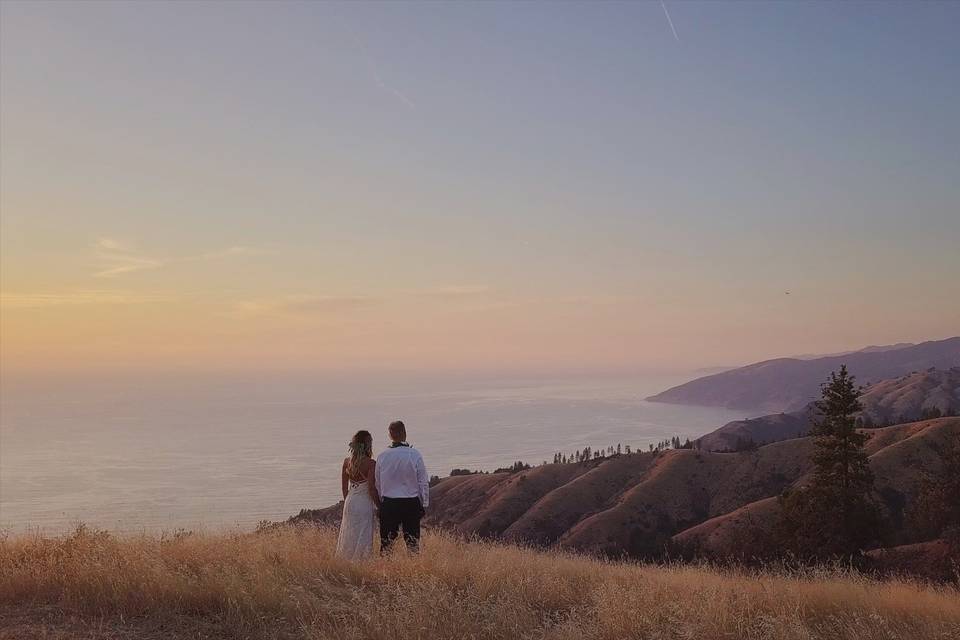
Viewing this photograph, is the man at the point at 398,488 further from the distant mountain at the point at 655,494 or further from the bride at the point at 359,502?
the distant mountain at the point at 655,494

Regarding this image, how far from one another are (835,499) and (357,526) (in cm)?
3221

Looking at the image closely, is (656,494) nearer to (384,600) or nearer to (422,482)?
(422,482)

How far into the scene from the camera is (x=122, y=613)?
6688 mm

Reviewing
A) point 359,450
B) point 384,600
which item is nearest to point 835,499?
point 359,450

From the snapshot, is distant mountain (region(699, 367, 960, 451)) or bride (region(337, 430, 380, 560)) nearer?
bride (region(337, 430, 380, 560))

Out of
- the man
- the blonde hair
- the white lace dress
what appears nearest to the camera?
the white lace dress

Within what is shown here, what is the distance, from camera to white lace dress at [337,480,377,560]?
33.1 ft

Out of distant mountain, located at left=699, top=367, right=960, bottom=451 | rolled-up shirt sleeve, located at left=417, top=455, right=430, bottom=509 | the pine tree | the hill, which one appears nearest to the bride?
rolled-up shirt sleeve, located at left=417, top=455, right=430, bottom=509

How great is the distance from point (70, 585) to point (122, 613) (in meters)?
1.07

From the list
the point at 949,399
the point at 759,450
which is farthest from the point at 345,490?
the point at 949,399

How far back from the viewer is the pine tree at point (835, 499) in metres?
33.9

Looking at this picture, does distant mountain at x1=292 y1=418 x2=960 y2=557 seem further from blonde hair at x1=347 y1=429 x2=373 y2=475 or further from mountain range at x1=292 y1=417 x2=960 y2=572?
blonde hair at x1=347 y1=429 x2=373 y2=475

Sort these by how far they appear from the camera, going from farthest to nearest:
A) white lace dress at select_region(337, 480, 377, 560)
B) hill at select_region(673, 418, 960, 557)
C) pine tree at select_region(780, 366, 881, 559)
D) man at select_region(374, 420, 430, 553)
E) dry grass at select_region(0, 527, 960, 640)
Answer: hill at select_region(673, 418, 960, 557) < pine tree at select_region(780, 366, 881, 559) < man at select_region(374, 420, 430, 553) < white lace dress at select_region(337, 480, 377, 560) < dry grass at select_region(0, 527, 960, 640)

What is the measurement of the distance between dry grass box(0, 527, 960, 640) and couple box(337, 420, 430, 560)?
0.94 metres
